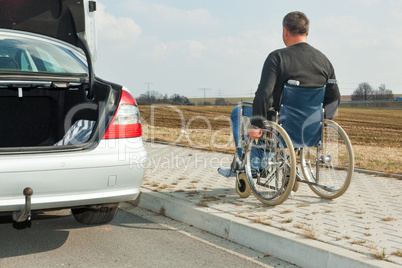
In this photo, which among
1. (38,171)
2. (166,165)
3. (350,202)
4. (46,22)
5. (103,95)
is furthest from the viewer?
(166,165)

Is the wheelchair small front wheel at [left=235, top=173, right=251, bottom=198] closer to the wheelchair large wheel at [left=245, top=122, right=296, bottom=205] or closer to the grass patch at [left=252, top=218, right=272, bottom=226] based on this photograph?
the wheelchair large wheel at [left=245, top=122, right=296, bottom=205]

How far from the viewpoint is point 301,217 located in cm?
462

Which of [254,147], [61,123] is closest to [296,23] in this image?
[254,147]

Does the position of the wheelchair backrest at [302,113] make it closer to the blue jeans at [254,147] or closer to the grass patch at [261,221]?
the blue jeans at [254,147]

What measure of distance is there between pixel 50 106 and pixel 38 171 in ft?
5.01

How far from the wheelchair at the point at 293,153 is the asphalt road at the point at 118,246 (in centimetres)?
100

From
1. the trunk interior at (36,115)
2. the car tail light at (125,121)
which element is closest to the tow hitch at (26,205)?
the car tail light at (125,121)

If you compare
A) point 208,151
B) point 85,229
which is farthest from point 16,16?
point 208,151

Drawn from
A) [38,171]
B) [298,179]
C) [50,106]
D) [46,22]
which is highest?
[46,22]

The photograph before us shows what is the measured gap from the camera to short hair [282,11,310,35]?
522 centimetres

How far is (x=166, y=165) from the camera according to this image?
845 centimetres

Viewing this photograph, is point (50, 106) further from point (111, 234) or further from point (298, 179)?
point (298, 179)

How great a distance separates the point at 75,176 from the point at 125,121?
644 millimetres

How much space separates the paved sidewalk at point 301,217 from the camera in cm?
362
